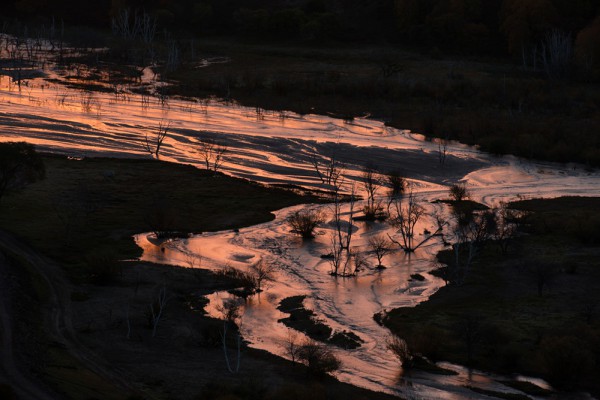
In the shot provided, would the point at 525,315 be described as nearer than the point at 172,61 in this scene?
Yes

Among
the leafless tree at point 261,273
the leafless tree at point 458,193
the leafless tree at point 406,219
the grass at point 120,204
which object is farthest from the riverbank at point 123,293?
the leafless tree at point 458,193

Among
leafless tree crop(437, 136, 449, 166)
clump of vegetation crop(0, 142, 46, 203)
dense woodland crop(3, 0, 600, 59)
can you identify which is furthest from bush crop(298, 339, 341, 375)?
dense woodland crop(3, 0, 600, 59)

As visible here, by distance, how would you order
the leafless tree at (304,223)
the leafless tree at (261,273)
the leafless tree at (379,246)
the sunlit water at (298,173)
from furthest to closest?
1. the leafless tree at (304,223)
2. the leafless tree at (379,246)
3. the leafless tree at (261,273)
4. the sunlit water at (298,173)

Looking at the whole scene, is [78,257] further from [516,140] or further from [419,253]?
[516,140]

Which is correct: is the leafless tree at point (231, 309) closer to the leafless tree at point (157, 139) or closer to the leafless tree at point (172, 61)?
the leafless tree at point (157, 139)

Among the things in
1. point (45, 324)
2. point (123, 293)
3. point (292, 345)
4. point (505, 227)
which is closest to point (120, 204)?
point (123, 293)

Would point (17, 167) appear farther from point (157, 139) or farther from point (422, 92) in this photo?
point (422, 92)

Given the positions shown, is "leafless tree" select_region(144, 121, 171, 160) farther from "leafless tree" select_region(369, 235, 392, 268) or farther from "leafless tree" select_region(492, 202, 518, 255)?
"leafless tree" select_region(492, 202, 518, 255)

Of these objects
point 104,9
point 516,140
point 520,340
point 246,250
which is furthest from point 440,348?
point 104,9
